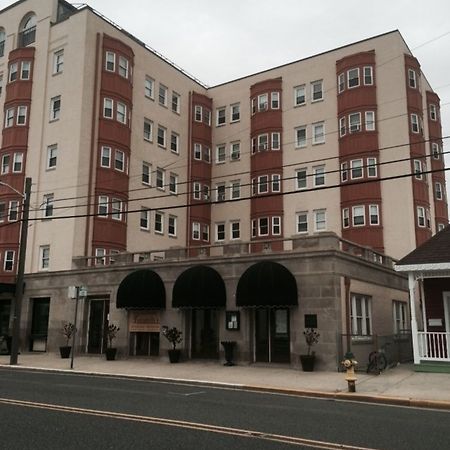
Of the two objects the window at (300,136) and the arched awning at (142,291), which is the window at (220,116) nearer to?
the window at (300,136)

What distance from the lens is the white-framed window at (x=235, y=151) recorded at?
150ft

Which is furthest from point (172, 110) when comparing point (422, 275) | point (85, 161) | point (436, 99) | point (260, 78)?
point (422, 275)

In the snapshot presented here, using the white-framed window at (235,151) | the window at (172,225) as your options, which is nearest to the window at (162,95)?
the white-framed window at (235,151)

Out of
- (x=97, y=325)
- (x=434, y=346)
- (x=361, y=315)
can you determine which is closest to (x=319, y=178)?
(x=361, y=315)

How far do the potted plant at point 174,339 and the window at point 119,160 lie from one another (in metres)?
15.3

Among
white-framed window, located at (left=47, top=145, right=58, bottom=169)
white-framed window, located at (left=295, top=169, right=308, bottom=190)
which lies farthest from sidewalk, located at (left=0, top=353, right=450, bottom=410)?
white-framed window, located at (left=295, top=169, right=308, bottom=190)

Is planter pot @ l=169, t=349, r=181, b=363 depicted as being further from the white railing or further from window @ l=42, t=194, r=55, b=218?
window @ l=42, t=194, r=55, b=218

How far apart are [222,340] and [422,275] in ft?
28.3

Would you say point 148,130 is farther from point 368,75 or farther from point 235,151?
point 368,75

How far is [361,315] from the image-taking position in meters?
23.6

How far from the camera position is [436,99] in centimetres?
4312

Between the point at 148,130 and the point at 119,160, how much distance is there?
4.98 metres

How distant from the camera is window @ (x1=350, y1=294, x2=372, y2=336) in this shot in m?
22.7

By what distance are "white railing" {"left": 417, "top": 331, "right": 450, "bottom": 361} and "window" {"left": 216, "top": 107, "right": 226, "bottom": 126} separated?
30.6 meters
